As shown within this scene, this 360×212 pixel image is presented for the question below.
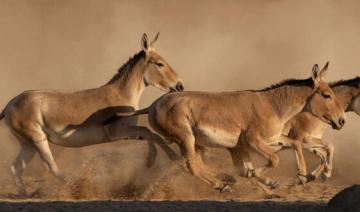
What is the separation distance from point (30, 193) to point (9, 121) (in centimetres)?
112

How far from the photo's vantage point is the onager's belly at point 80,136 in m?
17.1

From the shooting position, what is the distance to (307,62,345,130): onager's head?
57.2 feet

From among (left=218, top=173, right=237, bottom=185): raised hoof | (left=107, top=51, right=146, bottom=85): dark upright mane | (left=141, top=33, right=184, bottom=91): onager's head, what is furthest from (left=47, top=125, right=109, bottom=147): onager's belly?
(left=218, top=173, right=237, bottom=185): raised hoof

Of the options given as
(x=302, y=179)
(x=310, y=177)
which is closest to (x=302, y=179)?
(x=302, y=179)

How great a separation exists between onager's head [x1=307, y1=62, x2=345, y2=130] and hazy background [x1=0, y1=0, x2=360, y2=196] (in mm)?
12029

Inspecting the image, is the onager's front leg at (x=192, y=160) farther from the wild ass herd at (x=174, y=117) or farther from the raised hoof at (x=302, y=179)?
the raised hoof at (x=302, y=179)

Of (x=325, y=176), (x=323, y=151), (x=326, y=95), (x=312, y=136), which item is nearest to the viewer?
(x=326, y=95)

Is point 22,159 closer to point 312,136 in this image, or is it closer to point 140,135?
point 140,135

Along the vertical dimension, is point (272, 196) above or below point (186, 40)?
above

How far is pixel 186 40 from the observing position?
110ft

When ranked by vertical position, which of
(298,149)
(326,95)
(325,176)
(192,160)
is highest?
(326,95)

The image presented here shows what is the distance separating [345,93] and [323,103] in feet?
8.52

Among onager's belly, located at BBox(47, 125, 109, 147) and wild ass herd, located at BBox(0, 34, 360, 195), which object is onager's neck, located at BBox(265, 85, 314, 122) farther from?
onager's belly, located at BBox(47, 125, 109, 147)

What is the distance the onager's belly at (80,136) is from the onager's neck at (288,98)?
256 centimetres
